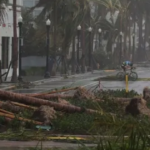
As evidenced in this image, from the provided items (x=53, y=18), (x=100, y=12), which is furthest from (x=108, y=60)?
(x=53, y=18)

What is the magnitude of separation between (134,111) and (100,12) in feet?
205

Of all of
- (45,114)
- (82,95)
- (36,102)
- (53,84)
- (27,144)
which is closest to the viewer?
(27,144)

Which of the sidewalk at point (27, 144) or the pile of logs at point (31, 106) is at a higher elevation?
the pile of logs at point (31, 106)

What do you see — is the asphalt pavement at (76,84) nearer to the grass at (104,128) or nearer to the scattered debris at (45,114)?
the grass at (104,128)

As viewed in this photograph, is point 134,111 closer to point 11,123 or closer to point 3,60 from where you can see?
point 11,123

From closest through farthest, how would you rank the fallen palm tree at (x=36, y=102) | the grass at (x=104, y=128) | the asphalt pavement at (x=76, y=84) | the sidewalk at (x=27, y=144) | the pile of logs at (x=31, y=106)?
the grass at (x=104, y=128) < the sidewalk at (x=27, y=144) < the pile of logs at (x=31, y=106) < the fallen palm tree at (x=36, y=102) < the asphalt pavement at (x=76, y=84)

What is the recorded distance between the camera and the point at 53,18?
5175 centimetres

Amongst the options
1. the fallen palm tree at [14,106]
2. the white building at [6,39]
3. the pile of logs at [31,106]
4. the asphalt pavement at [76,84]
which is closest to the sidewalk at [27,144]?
the pile of logs at [31,106]

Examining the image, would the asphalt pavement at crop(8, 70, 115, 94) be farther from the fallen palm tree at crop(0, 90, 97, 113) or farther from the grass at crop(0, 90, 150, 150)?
the fallen palm tree at crop(0, 90, 97, 113)

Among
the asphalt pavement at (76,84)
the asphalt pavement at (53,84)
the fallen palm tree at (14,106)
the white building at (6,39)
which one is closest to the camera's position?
the fallen palm tree at (14,106)

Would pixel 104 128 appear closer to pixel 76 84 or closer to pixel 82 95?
pixel 82 95

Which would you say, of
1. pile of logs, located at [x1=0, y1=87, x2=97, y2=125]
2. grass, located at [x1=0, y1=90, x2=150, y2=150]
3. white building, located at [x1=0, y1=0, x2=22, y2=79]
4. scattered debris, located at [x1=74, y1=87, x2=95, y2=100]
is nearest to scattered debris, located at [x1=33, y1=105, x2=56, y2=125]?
pile of logs, located at [x1=0, y1=87, x2=97, y2=125]

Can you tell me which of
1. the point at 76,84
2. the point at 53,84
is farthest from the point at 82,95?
the point at 53,84

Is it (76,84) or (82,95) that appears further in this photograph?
(76,84)
